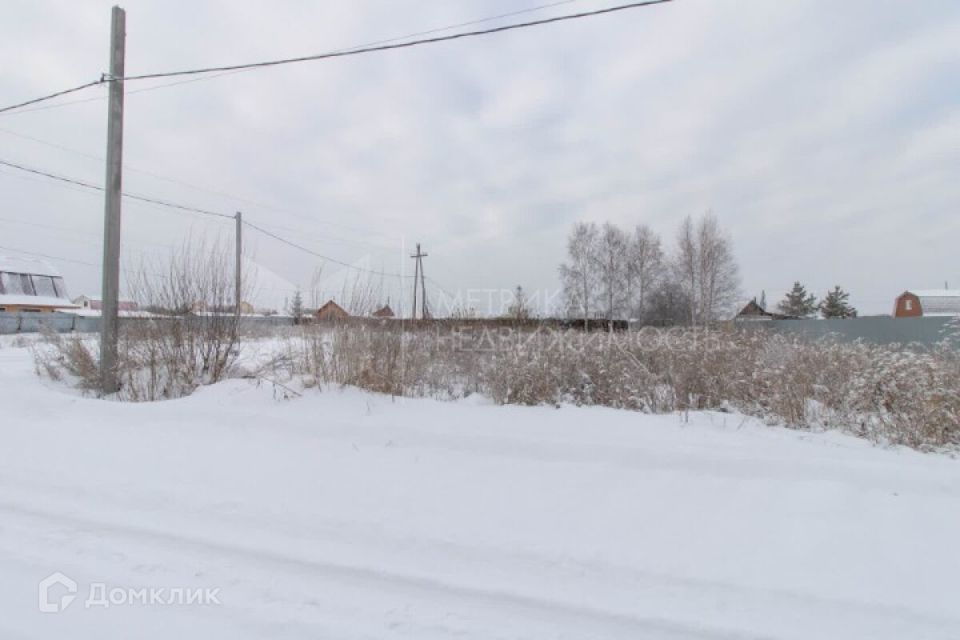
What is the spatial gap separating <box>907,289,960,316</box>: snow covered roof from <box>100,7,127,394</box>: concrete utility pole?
4590 cm

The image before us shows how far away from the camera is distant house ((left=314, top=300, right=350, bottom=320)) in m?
6.08

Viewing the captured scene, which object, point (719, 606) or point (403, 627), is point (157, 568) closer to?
point (403, 627)

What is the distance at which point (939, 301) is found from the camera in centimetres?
3362

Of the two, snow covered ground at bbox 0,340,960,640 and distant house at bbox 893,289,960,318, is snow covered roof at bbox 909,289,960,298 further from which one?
snow covered ground at bbox 0,340,960,640

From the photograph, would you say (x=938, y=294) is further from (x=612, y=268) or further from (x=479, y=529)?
(x=479, y=529)

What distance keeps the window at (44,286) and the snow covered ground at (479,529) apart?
36427 mm

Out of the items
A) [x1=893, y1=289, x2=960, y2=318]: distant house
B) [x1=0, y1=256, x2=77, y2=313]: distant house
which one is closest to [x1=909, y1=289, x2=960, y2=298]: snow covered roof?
[x1=893, y1=289, x2=960, y2=318]: distant house

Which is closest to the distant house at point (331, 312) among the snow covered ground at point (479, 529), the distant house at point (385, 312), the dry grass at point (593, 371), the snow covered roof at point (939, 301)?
the dry grass at point (593, 371)

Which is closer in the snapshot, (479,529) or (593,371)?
(479,529)

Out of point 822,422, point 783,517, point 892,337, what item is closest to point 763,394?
point 822,422

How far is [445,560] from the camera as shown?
2594 mm

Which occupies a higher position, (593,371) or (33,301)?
(33,301)

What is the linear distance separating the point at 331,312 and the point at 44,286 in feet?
125

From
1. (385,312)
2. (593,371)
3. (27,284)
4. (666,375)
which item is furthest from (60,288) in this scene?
(666,375)
